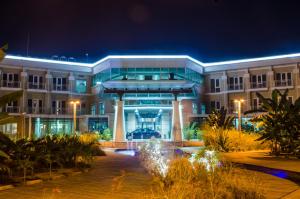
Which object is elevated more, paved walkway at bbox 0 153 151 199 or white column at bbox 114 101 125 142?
white column at bbox 114 101 125 142

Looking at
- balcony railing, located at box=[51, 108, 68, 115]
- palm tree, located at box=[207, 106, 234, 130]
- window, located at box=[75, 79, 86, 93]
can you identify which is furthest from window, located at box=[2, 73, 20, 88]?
palm tree, located at box=[207, 106, 234, 130]

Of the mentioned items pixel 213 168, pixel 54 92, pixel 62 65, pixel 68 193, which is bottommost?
pixel 68 193

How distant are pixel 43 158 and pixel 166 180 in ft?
19.3

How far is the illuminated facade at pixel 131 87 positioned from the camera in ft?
145

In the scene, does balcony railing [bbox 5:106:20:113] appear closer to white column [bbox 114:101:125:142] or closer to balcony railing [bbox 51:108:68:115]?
balcony railing [bbox 51:108:68:115]

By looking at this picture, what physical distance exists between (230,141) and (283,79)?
26.8 meters

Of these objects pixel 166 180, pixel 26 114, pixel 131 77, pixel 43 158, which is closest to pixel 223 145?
pixel 43 158

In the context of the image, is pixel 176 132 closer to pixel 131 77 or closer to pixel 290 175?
pixel 131 77

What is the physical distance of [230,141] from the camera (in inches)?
916

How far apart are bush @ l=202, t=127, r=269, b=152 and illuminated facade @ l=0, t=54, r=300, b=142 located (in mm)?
18595

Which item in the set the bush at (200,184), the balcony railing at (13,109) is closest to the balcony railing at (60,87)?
the balcony railing at (13,109)

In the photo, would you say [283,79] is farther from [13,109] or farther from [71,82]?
[13,109]

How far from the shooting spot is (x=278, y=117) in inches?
761

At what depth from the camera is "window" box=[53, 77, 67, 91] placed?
48.4m
